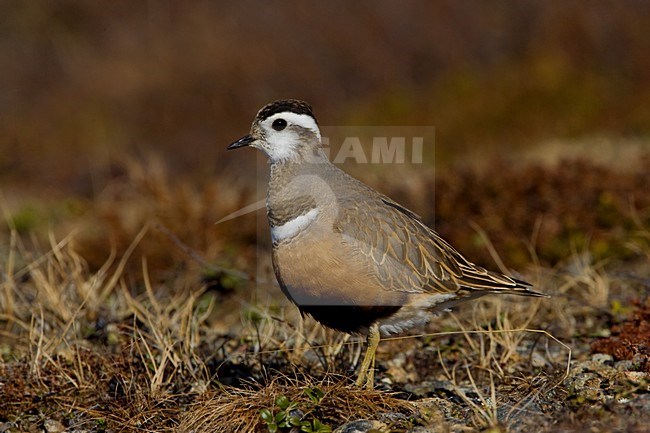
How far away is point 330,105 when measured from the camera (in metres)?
17.3

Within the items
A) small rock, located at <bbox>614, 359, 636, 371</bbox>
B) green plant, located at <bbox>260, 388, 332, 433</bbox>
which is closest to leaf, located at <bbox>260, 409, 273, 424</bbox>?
green plant, located at <bbox>260, 388, 332, 433</bbox>

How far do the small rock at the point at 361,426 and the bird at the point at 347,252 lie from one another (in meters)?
0.37

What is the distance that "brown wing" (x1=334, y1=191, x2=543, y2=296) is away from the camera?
4.38 metres

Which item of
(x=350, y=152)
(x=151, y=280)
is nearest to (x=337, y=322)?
(x=151, y=280)

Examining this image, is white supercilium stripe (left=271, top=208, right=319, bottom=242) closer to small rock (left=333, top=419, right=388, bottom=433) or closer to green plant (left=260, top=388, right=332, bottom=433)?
green plant (left=260, top=388, right=332, bottom=433)

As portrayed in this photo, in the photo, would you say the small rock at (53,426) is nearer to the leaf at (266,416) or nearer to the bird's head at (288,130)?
the leaf at (266,416)

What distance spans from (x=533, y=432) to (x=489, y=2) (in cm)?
1619

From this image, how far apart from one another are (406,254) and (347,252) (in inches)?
16.9

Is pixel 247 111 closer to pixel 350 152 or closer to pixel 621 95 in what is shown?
pixel 350 152

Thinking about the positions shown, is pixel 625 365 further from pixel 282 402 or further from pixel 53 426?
pixel 53 426

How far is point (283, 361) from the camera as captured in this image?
489 cm

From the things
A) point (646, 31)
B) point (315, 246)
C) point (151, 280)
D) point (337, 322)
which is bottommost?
point (151, 280)

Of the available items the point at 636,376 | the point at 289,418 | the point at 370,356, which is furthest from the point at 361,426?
the point at 636,376

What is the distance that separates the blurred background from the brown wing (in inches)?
92.4
